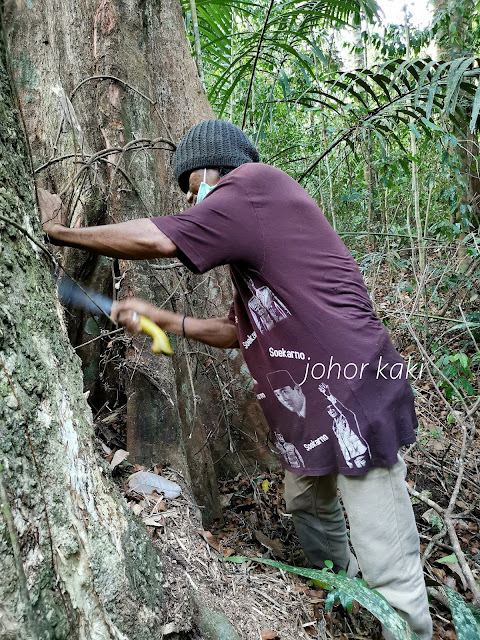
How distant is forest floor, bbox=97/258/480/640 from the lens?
1.83 metres

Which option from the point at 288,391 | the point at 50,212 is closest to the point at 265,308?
the point at 288,391

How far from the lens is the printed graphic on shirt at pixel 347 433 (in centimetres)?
179

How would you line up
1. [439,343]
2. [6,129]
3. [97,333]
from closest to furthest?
1. [6,129]
2. [97,333]
3. [439,343]

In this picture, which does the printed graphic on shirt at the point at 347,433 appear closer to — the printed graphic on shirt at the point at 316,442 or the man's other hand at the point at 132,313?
the printed graphic on shirt at the point at 316,442

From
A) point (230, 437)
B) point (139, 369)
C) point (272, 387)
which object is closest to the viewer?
point (272, 387)

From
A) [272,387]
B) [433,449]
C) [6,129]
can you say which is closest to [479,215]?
[433,449]

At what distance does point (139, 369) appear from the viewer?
2439 millimetres

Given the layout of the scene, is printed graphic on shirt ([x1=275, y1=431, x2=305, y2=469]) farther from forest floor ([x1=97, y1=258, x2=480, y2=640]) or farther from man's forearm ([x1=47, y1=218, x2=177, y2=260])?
man's forearm ([x1=47, y1=218, x2=177, y2=260])

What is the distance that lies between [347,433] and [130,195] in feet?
5.33

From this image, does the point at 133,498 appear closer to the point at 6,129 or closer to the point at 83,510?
the point at 83,510

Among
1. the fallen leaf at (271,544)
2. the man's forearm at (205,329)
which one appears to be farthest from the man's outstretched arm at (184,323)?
the fallen leaf at (271,544)

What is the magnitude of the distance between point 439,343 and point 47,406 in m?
3.76

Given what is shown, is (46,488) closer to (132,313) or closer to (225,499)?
(132,313)

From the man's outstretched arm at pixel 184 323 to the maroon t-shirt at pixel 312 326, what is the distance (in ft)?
1.48
